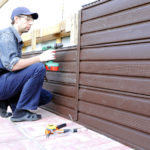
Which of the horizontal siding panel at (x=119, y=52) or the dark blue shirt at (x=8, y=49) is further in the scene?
the dark blue shirt at (x=8, y=49)

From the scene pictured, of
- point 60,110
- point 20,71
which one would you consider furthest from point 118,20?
point 60,110

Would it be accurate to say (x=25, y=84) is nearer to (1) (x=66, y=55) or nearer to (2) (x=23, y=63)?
(2) (x=23, y=63)

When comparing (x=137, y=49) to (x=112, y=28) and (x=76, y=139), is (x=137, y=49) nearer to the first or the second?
(x=112, y=28)

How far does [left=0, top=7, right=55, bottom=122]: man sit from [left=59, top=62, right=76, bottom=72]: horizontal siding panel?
0.20 meters

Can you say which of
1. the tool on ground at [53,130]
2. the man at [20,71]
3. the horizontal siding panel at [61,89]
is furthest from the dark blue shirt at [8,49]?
the tool on ground at [53,130]

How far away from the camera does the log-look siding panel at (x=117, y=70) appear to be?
134cm

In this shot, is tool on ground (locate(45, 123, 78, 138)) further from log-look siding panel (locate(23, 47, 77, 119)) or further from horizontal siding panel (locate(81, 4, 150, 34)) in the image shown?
horizontal siding panel (locate(81, 4, 150, 34))

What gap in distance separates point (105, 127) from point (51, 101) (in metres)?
1.01

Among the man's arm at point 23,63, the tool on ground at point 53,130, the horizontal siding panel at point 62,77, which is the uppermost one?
the man's arm at point 23,63

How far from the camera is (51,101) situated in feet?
8.07

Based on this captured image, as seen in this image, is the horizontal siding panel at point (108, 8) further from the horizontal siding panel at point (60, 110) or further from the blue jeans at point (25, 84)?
the horizontal siding panel at point (60, 110)

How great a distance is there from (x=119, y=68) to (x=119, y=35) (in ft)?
0.87

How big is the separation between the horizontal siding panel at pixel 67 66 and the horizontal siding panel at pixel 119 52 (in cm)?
22

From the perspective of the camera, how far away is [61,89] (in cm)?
228
